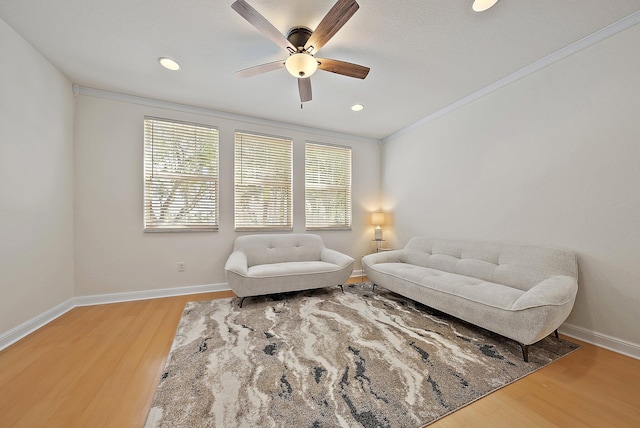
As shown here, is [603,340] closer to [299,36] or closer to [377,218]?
[377,218]

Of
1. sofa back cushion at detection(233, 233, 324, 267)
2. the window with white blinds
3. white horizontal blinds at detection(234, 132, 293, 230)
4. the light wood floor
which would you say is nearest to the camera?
the light wood floor

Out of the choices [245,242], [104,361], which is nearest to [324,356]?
[104,361]

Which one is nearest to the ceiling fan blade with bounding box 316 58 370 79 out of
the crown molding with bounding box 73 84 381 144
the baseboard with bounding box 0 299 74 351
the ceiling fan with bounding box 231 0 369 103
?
the ceiling fan with bounding box 231 0 369 103

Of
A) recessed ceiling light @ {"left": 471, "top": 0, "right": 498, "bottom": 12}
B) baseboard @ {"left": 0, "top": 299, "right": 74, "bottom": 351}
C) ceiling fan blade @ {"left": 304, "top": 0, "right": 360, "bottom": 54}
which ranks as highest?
recessed ceiling light @ {"left": 471, "top": 0, "right": 498, "bottom": 12}

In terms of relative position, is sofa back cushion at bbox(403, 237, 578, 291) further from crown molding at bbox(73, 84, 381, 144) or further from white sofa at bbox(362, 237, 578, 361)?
crown molding at bbox(73, 84, 381, 144)

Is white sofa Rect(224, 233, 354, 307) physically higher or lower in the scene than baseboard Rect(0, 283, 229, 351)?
higher

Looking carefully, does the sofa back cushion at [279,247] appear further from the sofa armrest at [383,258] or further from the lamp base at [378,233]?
the lamp base at [378,233]

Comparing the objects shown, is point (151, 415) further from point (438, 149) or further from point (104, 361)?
point (438, 149)

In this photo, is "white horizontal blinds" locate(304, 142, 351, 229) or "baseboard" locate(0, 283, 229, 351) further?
"white horizontal blinds" locate(304, 142, 351, 229)

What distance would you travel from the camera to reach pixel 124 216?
3066 millimetres

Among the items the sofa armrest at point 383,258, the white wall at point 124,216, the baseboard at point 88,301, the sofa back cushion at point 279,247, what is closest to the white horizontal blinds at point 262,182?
the white wall at point 124,216

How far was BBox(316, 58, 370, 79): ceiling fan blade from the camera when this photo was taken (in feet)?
6.85

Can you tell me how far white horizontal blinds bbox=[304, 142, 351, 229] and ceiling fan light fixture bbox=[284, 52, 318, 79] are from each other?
2.07m

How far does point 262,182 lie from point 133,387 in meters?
2.84
